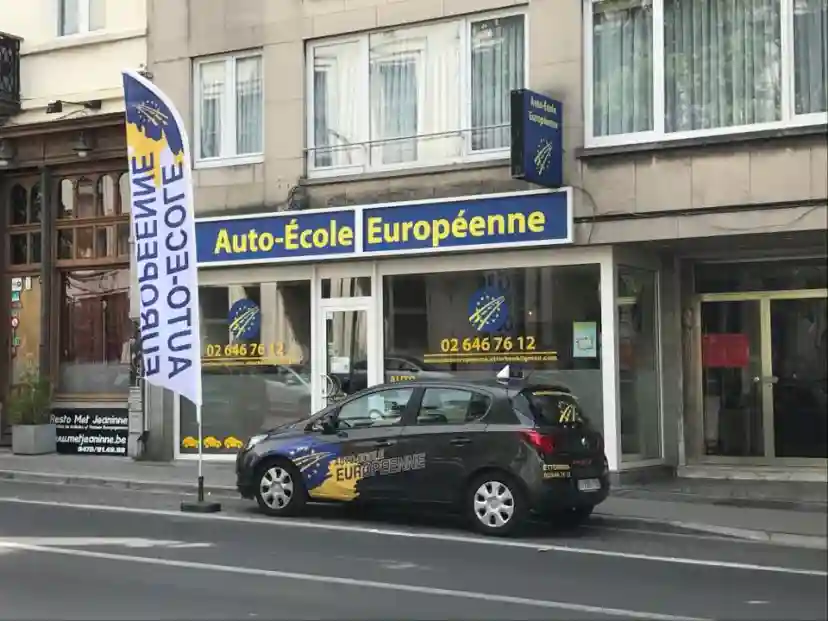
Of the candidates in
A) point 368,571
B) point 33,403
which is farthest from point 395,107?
point 368,571

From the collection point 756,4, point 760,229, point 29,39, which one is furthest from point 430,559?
point 29,39

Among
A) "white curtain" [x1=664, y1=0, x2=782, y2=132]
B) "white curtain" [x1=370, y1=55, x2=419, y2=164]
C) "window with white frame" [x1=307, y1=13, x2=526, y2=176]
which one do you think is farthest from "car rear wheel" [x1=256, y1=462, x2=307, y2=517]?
"white curtain" [x1=664, y1=0, x2=782, y2=132]

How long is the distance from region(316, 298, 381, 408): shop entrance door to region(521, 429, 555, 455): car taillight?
5464 mm

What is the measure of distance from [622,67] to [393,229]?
376 cm

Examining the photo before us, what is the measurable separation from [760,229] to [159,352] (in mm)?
7293

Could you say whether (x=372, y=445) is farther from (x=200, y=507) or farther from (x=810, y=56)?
(x=810, y=56)

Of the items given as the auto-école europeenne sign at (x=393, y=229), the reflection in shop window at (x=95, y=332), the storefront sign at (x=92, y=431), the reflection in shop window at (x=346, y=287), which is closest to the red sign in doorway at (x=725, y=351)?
the auto-école europeenne sign at (x=393, y=229)

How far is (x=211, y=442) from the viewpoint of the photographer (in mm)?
17469

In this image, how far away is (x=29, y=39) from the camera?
63.8 ft

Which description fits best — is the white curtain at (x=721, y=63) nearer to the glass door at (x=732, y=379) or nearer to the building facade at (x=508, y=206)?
the building facade at (x=508, y=206)

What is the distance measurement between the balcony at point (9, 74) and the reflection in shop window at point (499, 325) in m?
7.83

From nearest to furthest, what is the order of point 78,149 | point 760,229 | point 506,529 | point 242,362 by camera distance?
point 506,529
point 760,229
point 242,362
point 78,149

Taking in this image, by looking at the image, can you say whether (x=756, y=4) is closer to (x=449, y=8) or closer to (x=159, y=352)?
(x=449, y=8)

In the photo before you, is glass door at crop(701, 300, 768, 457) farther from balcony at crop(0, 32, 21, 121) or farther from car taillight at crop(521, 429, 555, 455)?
balcony at crop(0, 32, 21, 121)
